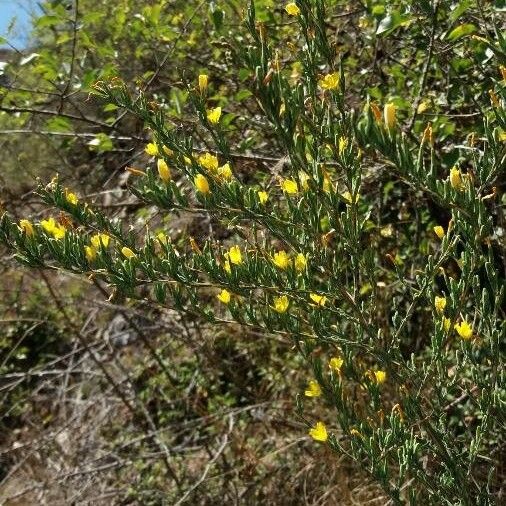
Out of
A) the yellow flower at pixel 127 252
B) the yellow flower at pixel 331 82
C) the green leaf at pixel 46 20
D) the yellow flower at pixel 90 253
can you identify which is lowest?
the yellow flower at pixel 127 252

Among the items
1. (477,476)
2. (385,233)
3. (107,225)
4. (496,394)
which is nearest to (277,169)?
(385,233)

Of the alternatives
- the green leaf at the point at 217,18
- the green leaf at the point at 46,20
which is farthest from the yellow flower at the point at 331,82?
the green leaf at the point at 46,20

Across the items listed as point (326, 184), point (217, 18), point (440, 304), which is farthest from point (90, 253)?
point (217, 18)

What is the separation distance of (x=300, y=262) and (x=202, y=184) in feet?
0.98

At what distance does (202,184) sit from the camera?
4.52ft

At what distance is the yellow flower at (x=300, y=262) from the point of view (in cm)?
149

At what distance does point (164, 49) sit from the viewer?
3.71 metres

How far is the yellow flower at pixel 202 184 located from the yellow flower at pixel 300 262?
264 mm

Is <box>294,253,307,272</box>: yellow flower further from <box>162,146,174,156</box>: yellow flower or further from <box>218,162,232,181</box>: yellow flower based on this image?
<box>162,146,174,156</box>: yellow flower

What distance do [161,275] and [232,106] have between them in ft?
6.66

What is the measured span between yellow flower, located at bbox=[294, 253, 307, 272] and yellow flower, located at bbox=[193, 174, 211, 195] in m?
0.26

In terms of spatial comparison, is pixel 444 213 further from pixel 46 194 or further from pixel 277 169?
pixel 46 194

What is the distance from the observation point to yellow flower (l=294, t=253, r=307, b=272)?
1.49 m

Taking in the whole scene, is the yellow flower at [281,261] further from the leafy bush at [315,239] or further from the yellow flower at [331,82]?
the yellow flower at [331,82]
